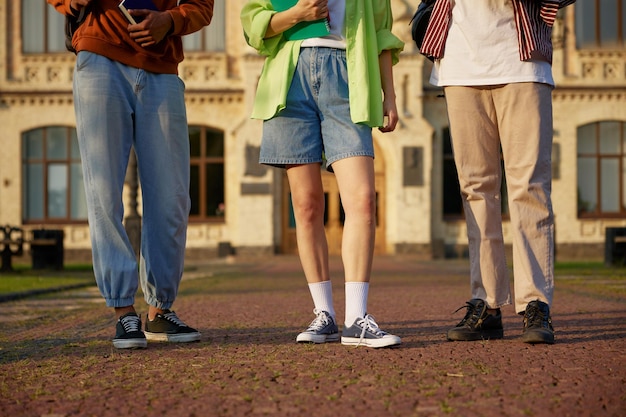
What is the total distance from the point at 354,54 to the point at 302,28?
318 mm

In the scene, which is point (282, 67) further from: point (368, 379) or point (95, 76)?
point (368, 379)

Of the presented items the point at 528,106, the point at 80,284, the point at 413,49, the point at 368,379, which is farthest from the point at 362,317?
the point at 413,49

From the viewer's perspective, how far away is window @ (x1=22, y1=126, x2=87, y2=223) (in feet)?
91.5

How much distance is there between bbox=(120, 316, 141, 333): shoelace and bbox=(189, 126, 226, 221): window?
23.1 metres

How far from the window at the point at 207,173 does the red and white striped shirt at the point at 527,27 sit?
2297 cm

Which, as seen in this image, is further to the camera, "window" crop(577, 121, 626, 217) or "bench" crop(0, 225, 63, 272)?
"window" crop(577, 121, 626, 217)

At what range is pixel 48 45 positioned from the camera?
2794 cm

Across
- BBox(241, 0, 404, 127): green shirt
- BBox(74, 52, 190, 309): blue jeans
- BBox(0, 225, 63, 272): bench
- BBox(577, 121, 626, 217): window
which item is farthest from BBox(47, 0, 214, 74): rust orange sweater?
BBox(577, 121, 626, 217): window

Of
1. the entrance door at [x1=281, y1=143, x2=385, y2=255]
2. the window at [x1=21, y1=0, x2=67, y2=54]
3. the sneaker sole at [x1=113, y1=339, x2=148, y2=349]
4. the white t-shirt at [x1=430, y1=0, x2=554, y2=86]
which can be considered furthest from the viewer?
the window at [x1=21, y1=0, x2=67, y2=54]

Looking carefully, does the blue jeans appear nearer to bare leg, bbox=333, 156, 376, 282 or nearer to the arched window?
bare leg, bbox=333, 156, 376, 282

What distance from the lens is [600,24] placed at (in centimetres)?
2817

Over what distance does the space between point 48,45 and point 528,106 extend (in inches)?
990

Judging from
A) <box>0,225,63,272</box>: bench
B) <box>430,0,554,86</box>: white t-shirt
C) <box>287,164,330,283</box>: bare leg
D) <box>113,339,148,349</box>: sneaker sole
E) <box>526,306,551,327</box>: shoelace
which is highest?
<box>430,0,554,86</box>: white t-shirt

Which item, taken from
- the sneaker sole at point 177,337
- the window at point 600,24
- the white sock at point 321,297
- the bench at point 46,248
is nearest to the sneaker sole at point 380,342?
the white sock at point 321,297
